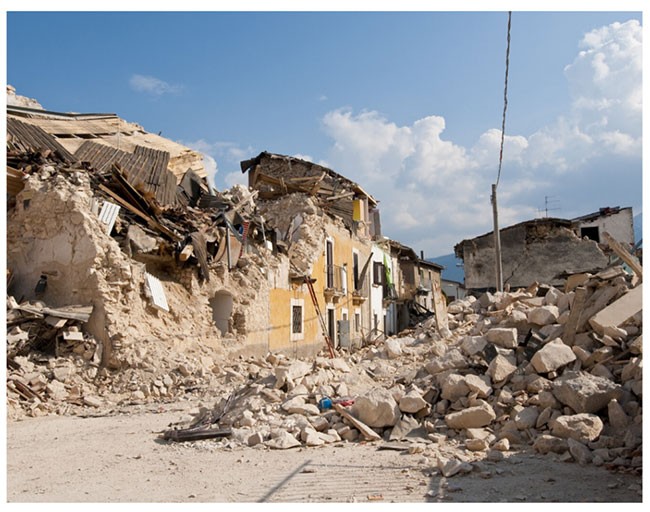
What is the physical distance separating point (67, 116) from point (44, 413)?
12.8 meters

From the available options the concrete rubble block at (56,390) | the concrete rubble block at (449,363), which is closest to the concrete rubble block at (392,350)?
the concrete rubble block at (449,363)

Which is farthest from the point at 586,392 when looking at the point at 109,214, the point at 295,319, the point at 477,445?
the point at 295,319

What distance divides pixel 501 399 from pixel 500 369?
1.67 feet

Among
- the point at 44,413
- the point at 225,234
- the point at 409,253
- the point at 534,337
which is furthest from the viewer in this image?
the point at 409,253

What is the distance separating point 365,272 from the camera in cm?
2622

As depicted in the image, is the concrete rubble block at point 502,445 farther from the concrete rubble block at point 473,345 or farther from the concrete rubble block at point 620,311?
the concrete rubble block at point 620,311

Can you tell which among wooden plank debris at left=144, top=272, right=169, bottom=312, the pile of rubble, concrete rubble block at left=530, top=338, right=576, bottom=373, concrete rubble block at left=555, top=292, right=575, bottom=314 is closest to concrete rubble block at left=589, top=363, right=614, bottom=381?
the pile of rubble

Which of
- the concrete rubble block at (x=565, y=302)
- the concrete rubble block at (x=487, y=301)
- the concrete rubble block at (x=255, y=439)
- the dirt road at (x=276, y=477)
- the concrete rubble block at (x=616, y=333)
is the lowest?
the dirt road at (x=276, y=477)

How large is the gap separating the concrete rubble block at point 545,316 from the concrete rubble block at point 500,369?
1.66 metres

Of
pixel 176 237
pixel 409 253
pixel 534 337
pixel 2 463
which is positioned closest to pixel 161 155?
pixel 176 237

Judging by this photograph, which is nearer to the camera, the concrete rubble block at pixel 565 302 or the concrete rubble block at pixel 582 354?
the concrete rubble block at pixel 582 354

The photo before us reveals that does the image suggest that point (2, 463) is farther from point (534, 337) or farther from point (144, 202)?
point (144, 202)

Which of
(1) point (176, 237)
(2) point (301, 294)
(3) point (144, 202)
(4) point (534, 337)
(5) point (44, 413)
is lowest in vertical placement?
(5) point (44, 413)

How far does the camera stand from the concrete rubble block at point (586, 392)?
20.1 feet
